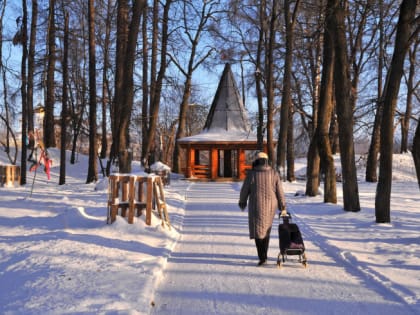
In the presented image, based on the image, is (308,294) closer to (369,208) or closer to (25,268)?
(25,268)

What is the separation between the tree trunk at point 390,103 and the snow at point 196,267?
0.53 metres

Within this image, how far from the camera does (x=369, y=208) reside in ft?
40.9

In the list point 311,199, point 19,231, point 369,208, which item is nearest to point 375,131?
point 311,199

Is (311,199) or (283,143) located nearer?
(311,199)

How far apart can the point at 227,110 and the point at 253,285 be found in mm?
23997

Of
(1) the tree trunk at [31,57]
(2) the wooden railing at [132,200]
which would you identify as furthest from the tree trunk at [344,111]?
(1) the tree trunk at [31,57]

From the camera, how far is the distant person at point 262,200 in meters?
6.27

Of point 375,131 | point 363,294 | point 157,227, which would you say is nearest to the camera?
point 363,294

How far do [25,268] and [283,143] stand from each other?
17179mm

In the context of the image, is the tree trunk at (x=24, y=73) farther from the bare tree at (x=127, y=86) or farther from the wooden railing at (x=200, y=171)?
the wooden railing at (x=200, y=171)

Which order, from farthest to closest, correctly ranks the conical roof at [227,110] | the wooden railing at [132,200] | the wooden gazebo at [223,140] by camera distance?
1. the conical roof at [227,110]
2. the wooden gazebo at [223,140]
3. the wooden railing at [132,200]

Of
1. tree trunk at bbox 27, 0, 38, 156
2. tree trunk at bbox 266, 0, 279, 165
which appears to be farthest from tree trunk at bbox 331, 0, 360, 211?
tree trunk at bbox 27, 0, 38, 156

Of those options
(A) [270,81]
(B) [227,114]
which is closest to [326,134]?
(A) [270,81]

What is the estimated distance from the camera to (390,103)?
925 cm
